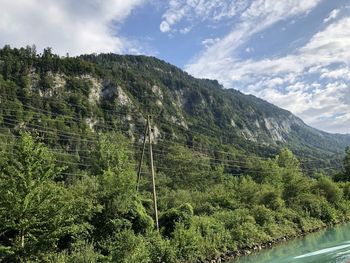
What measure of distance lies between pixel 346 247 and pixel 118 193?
2216cm

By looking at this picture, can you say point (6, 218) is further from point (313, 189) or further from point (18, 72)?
point (18, 72)

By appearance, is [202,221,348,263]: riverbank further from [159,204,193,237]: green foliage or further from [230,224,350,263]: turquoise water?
[159,204,193,237]: green foliage

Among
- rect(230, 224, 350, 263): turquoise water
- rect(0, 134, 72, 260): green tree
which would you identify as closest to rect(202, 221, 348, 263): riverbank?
rect(230, 224, 350, 263): turquoise water

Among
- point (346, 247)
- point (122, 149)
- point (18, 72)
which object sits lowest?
point (346, 247)

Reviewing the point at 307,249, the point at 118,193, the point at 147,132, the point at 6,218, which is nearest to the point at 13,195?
the point at 6,218

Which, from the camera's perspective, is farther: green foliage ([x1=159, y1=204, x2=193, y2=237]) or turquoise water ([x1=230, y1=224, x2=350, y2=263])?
green foliage ([x1=159, y1=204, x2=193, y2=237])

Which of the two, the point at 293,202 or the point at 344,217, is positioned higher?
the point at 293,202

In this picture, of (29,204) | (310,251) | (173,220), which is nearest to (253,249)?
(310,251)

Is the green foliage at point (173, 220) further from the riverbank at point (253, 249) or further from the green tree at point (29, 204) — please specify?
the green tree at point (29, 204)

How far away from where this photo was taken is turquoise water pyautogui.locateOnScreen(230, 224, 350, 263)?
32656 mm

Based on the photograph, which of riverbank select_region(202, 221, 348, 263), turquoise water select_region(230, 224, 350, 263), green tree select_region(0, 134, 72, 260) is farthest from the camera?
riverbank select_region(202, 221, 348, 263)

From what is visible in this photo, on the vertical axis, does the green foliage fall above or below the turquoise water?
above

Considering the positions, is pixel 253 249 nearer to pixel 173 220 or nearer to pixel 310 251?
pixel 310 251

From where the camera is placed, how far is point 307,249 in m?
39.3
